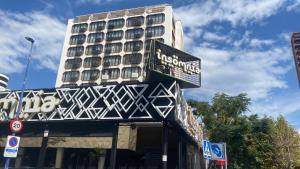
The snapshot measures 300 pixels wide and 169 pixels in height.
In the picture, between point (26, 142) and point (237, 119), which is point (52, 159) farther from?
point (237, 119)

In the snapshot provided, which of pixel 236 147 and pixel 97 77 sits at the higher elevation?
pixel 97 77

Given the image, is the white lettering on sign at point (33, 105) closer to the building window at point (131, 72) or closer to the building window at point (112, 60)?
the building window at point (131, 72)

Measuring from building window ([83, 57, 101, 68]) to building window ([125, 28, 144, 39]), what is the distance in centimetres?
991

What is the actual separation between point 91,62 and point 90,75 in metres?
3.70

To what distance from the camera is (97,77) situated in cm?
7531

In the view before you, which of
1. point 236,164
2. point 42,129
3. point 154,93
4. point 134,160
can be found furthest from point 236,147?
point 42,129

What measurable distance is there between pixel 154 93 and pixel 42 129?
42.2 feet

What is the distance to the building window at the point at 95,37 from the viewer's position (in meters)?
79.7

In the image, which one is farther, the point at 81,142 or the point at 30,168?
the point at 30,168

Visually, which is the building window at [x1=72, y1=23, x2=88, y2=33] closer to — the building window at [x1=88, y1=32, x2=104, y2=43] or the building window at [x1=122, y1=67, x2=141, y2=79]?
the building window at [x1=88, y1=32, x2=104, y2=43]

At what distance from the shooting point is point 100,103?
29.0 meters

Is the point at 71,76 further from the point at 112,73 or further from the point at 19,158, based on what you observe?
the point at 19,158

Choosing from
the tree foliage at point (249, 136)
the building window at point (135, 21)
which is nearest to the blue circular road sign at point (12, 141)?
the tree foliage at point (249, 136)

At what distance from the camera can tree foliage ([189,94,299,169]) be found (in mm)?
46969
